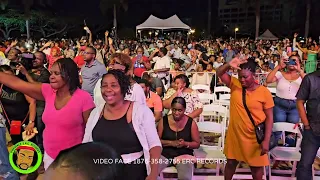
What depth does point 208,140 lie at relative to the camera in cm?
650

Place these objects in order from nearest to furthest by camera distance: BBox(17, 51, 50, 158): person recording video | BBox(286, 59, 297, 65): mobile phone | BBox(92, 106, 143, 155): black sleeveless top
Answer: BBox(92, 106, 143, 155): black sleeveless top < BBox(17, 51, 50, 158): person recording video < BBox(286, 59, 297, 65): mobile phone

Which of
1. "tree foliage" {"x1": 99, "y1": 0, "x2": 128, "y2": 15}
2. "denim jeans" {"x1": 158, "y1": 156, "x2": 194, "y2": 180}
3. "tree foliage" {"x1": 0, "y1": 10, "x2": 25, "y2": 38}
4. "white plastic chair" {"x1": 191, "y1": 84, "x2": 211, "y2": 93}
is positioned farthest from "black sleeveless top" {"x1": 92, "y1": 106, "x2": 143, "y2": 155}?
"tree foliage" {"x1": 99, "y1": 0, "x2": 128, "y2": 15}

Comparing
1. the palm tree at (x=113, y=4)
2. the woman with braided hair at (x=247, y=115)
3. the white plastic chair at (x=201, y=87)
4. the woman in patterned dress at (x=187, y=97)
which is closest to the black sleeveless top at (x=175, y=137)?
the woman with braided hair at (x=247, y=115)

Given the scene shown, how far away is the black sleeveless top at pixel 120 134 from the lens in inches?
98.6

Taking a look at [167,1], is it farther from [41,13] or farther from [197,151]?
[197,151]

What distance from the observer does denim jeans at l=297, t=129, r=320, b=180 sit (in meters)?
3.68

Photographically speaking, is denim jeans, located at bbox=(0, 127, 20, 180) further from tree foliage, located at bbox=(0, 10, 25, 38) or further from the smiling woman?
tree foliage, located at bbox=(0, 10, 25, 38)

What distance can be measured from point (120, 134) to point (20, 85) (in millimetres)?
970

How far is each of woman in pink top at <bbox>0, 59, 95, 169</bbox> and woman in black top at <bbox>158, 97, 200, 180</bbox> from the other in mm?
1362

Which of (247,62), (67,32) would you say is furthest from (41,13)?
(247,62)

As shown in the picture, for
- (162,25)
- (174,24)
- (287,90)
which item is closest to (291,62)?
(287,90)

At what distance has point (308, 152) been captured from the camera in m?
3.70

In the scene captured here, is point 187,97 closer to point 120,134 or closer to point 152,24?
point 120,134

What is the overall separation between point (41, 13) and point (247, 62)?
1439 inches
